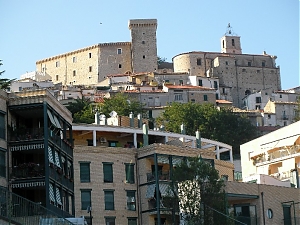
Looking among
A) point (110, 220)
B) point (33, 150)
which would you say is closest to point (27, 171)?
point (33, 150)

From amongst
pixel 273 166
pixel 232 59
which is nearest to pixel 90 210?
pixel 273 166

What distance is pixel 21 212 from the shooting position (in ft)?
118

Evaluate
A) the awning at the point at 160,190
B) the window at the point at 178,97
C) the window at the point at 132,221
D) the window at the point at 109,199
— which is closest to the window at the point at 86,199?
the window at the point at 109,199

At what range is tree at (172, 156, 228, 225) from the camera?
49.0m

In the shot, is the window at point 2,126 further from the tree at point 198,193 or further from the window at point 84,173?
the tree at point 198,193

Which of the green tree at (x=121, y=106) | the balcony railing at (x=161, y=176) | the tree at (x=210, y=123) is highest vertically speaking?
the green tree at (x=121, y=106)

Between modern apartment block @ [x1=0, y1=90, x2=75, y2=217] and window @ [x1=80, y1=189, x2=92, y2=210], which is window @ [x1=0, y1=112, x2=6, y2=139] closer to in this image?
modern apartment block @ [x1=0, y1=90, x2=75, y2=217]

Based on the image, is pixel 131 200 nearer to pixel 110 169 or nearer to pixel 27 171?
pixel 110 169

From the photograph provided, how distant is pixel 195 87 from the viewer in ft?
454

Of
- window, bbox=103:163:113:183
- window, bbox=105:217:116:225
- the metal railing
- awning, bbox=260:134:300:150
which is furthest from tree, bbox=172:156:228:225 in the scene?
awning, bbox=260:134:300:150

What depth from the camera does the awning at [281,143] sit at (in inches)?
2704

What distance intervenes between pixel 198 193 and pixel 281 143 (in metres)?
21.9

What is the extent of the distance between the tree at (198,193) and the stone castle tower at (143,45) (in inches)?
4386

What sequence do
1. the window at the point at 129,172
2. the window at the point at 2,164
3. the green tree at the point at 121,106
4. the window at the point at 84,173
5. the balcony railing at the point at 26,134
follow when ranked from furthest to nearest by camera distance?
the green tree at the point at 121,106 → the window at the point at 129,172 → the window at the point at 84,173 → the balcony railing at the point at 26,134 → the window at the point at 2,164
